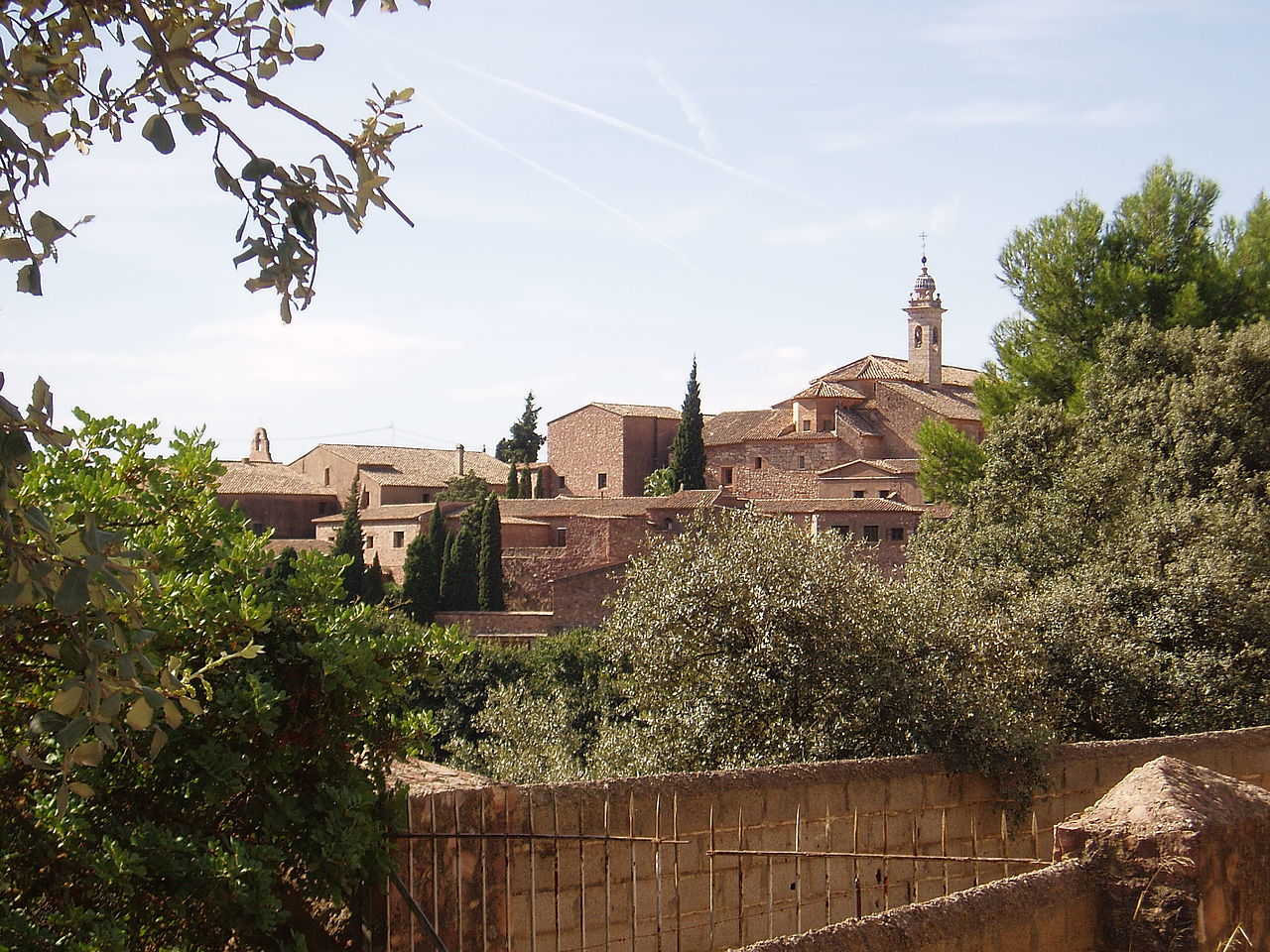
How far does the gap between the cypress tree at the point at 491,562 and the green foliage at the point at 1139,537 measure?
2703 cm

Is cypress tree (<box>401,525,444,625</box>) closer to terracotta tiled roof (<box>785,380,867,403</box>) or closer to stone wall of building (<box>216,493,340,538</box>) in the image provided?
stone wall of building (<box>216,493,340,538</box>)

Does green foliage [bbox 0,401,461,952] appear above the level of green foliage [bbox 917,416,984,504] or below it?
below

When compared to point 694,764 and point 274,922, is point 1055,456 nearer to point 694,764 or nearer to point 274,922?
point 694,764

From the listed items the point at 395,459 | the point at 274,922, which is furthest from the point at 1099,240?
the point at 395,459

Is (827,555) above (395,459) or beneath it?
beneath

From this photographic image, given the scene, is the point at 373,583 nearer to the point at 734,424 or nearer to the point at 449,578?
the point at 449,578

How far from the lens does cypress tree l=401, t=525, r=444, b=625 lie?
42.0 m

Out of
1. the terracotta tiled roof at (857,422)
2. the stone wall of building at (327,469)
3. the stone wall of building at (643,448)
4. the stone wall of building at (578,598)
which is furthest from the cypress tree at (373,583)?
the terracotta tiled roof at (857,422)

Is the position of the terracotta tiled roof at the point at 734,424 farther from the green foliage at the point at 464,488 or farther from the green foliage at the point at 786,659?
the green foliage at the point at 786,659

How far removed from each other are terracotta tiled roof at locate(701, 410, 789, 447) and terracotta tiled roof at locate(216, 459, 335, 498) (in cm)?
1618

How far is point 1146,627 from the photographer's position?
11.2 metres

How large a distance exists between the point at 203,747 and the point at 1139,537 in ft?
35.3

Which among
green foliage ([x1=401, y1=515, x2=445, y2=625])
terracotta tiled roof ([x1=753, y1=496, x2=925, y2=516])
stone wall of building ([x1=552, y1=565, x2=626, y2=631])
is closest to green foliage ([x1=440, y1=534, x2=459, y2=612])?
green foliage ([x1=401, y1=515, x2=445, y2=625])

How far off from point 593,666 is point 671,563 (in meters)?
20.0
